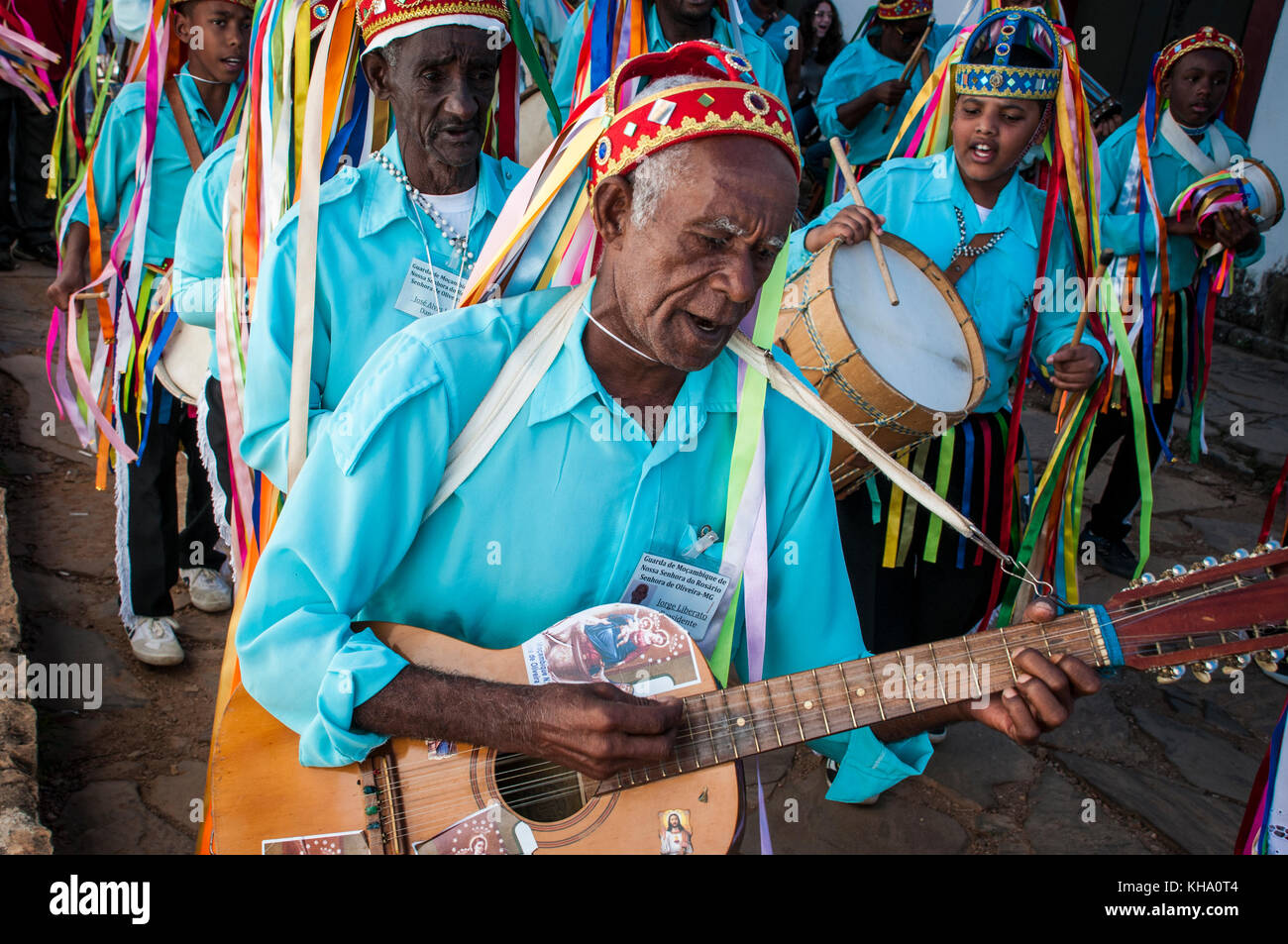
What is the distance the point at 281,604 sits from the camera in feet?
5.82

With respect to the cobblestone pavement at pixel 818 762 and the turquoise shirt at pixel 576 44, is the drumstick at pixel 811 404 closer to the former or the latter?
the cobblestone pavement at pixel 818 762

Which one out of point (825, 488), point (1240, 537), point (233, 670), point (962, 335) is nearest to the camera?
point (825, 488)

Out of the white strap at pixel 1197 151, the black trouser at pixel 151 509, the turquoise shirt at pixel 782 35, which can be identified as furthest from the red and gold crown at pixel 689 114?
the turquoise shirt at pixel 782 35

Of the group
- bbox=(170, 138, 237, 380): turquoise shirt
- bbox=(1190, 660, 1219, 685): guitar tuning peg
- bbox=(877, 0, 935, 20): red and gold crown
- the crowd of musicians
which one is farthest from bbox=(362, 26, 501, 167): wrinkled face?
bbox=(877, 0, 935, 20): red and gold crown

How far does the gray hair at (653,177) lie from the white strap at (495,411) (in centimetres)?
28

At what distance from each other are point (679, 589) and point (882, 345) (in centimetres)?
139

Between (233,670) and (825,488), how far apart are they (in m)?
1.32

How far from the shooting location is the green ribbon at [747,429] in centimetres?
195

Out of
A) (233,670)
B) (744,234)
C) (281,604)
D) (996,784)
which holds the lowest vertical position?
(996,784)

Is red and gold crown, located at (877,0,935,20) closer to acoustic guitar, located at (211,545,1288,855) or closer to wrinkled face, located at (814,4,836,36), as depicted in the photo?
wrinkled face, located at (814,4,836,36)

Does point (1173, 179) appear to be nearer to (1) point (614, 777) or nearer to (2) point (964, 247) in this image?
(2) point (964, 247)

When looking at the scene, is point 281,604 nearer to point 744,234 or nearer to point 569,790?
point 569,790

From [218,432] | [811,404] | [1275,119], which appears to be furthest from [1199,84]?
[218,432]
